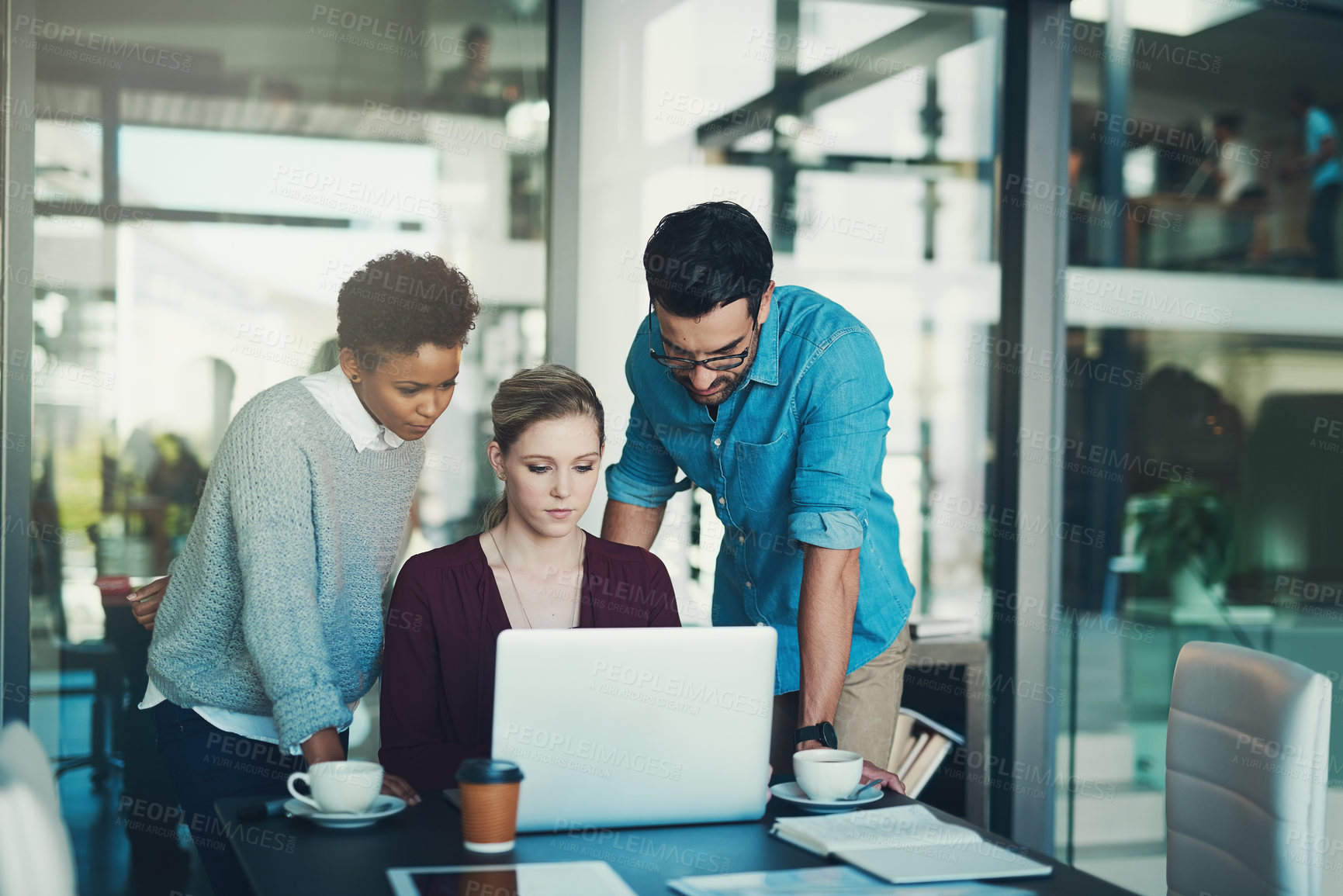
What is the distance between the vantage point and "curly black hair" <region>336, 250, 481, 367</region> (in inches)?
88.7

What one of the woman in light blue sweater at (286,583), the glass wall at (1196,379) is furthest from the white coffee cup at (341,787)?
the glass wall at (1196,379)

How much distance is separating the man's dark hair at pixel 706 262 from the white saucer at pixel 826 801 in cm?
77

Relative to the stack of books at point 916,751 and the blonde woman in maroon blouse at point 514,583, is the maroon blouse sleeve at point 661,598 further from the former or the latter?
the stack of books at point 916,751

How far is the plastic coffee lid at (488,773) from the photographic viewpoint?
1.50m

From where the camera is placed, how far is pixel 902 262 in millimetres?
3449

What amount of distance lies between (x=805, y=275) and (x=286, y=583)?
72.9 inches

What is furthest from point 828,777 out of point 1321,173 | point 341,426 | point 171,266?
point 1321,173

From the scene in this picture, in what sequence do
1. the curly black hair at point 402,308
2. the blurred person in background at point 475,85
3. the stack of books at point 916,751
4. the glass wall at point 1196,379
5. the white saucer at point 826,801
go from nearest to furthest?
the white saucer at point 826,801 < the curly black hair at point 402,308 < the blurred person in background at point 475,85 < the stack of books at point 916,751 < the glass wall at point 1196,379

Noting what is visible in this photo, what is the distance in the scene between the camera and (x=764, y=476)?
2352 mm

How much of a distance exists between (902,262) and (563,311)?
987 mm

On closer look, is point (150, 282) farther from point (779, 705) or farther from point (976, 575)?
point (976, 575)

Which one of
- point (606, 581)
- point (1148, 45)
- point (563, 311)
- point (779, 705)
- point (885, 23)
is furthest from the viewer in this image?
point (1148, 45)

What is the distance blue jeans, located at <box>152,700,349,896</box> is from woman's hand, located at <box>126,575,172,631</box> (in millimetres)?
296

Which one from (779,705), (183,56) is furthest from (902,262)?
(183,56)
